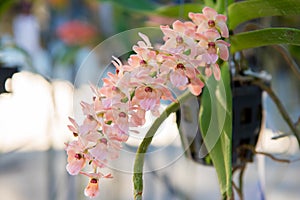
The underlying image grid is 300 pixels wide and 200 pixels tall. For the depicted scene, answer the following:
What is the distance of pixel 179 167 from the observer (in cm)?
110

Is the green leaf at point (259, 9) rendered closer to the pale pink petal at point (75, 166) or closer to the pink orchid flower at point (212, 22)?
the pink orchid flower at point (212, 22)

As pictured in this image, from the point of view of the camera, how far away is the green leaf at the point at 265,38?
439mm

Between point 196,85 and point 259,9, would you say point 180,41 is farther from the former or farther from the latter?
point 259,9

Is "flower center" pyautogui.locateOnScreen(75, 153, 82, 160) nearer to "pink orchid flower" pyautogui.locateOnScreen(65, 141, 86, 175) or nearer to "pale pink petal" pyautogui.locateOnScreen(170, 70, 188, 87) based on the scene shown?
"pink orchid flower" pyautogui.locateOnScreen(65, 141, 86, 175)


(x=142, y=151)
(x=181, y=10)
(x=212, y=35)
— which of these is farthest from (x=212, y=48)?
(x=181, y=10)

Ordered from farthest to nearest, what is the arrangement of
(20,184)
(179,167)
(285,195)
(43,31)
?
1. (20,184)
2. (43,31)
3. (285,195)
4. (179,167)

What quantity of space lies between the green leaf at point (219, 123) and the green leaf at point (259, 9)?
72mm

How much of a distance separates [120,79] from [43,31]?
4.22ft

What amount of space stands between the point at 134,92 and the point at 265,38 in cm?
16

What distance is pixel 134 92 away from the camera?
396mm

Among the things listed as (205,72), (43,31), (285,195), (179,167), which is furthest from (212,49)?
(43,31)

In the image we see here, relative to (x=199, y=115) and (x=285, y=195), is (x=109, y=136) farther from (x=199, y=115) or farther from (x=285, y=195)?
(x=285, y=195)

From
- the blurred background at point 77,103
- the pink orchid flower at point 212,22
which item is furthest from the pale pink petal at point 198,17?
the blurred background at point 77,103

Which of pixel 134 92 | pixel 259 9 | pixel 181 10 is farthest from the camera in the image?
pixel 181 10
